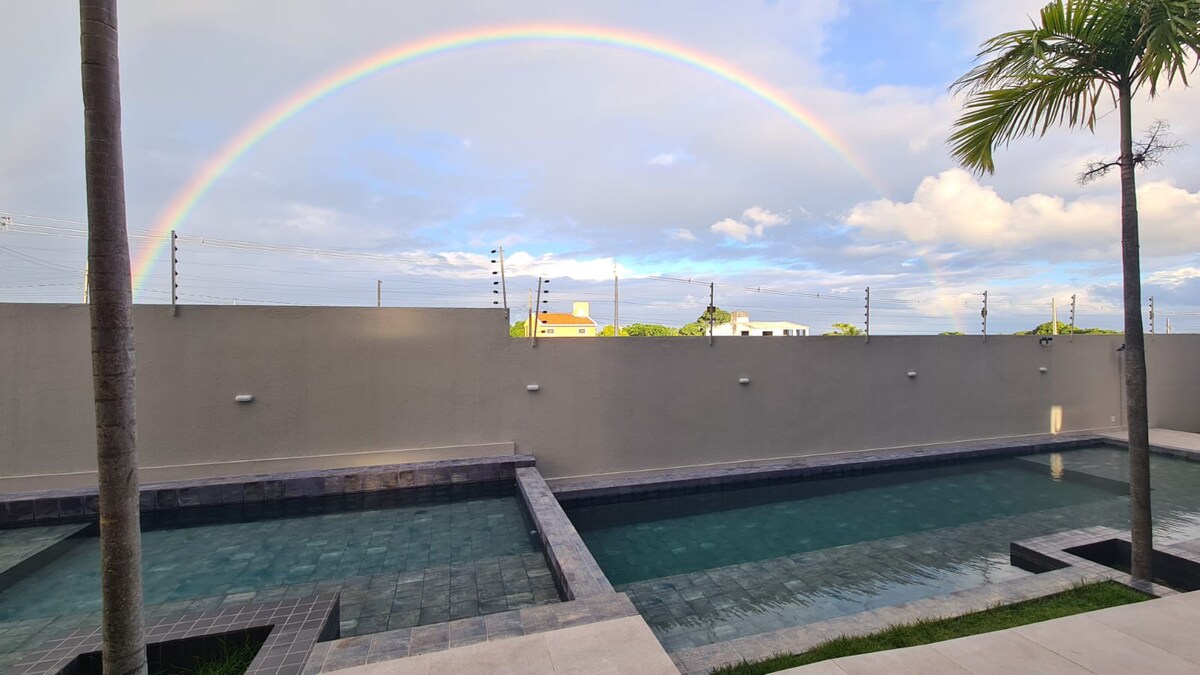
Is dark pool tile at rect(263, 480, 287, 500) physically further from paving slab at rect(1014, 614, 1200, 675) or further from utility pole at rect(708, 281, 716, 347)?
paving slab at rect(1014, 614, 1200, 675)

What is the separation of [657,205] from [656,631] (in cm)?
1502

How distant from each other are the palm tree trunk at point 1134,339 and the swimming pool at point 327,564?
14.9 feet

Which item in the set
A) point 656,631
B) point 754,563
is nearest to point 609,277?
point 754,563

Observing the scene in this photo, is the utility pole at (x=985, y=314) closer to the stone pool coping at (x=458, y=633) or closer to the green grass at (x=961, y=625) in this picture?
the green grass at (x=961, y=625)

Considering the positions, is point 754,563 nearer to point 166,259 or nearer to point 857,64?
point 166,259

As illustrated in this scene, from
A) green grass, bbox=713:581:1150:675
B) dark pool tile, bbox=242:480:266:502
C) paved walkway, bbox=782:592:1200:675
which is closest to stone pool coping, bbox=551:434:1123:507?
dark pool tile, bbox=242:480:266:502

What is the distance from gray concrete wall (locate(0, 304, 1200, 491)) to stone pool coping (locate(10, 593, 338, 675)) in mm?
3666

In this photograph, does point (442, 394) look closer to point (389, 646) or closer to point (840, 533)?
point (389, 646)

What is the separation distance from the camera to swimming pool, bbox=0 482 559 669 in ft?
13.2

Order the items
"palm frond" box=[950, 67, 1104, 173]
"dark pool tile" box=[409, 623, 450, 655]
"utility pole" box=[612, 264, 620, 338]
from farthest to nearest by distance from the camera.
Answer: "utility pole" box=[612, 264, 620, 338] < "palm frond" box=[950, 67, 1104, 173] < "dark pool tile" box=[409, 623, 450, 655]

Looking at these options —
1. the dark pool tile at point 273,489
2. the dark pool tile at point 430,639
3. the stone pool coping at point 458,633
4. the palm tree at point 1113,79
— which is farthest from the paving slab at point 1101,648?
the dark pool tile at point 273,489

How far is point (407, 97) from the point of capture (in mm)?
11336

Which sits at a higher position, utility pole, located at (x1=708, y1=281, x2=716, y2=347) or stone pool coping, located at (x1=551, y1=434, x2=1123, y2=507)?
utility pole, located at (x1=708, y1=281, x2=716, y2=347)

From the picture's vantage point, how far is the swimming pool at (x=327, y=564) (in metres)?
4.02
